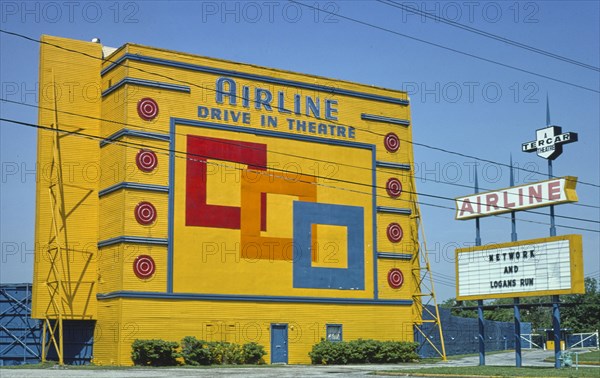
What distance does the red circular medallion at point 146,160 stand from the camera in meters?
43.9

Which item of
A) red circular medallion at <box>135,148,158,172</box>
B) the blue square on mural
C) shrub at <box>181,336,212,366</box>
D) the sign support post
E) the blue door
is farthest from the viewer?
the blue square on mural

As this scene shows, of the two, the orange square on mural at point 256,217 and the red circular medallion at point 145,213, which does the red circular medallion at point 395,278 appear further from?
the red circular medallion at point 145,213

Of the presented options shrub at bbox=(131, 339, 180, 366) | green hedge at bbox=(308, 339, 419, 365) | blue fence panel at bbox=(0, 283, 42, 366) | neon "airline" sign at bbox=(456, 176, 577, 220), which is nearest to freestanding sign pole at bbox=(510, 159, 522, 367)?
neon "airline" sign at bbox=(456, 176, 577, 220)

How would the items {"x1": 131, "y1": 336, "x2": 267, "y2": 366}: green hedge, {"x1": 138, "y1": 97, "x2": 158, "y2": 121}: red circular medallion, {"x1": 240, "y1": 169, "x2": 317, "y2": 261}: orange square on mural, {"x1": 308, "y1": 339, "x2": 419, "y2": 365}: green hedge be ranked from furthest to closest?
{"x1": 308, "y1": 339, "x2": 419, "y2": 365}: green hedge, {"x1": 240, "y1": 169, "x2": 317, "y2": 261}: orange square on mural, {"x1": 138, "y1": 97, "x2": 158, "y2": 121}: red circular medallion, {"x1": 131, "y1": 336, "x2": 267, "y2": 366}: green hedge

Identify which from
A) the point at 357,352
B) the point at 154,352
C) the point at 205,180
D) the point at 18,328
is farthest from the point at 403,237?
the point at 18,328

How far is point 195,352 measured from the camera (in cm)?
4250

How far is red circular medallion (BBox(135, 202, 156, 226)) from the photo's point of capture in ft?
143

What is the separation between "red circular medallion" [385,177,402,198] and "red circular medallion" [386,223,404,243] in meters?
1.89

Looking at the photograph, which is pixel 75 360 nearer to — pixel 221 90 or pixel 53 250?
pixel 53 250

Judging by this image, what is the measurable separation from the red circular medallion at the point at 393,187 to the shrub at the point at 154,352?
1744cm

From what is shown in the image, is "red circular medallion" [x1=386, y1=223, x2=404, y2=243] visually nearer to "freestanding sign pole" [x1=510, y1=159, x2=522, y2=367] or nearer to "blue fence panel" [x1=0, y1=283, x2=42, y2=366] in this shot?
"freestanding sign pole" [x1=510, y1=159, x2=522, y2=367]

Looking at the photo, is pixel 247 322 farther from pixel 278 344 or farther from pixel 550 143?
pixel 550 143

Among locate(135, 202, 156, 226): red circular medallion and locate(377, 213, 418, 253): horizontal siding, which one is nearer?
locate(135, 202, 156, 226): red circular medallion

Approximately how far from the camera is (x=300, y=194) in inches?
1924
